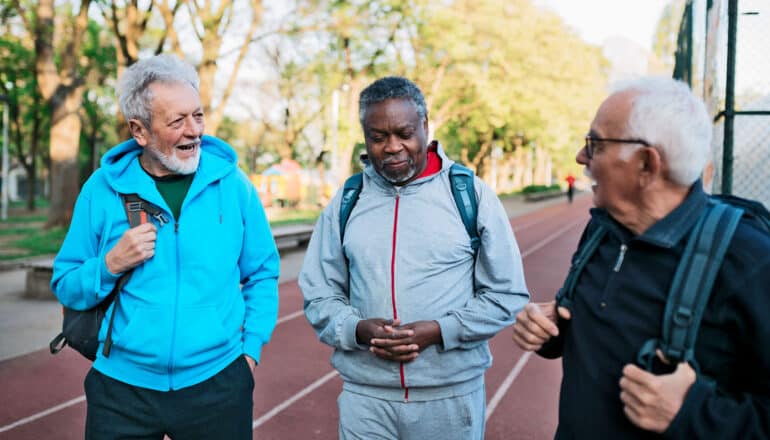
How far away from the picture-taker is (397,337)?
7.89 feet

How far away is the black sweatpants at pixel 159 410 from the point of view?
2428mm

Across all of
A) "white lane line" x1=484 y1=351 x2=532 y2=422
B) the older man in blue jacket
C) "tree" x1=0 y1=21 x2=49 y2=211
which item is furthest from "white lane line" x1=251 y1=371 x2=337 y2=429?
"tree" x1=0 y1=21 x2=49 y2=211

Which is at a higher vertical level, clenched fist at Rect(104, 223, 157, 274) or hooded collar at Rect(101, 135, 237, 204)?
hooded collar at Rect(101, 135, 237, 204)

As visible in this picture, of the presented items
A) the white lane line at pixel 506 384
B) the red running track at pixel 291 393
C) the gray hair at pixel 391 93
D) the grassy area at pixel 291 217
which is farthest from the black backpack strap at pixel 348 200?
the grassy area at pixel 291 217

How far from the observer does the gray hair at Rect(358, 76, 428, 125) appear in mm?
2564

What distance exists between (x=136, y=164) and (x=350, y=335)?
102 cm

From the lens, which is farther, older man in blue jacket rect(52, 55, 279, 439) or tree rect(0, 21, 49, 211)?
tree rect(0, 21, 49, 211)

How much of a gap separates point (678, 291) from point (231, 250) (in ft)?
5.36

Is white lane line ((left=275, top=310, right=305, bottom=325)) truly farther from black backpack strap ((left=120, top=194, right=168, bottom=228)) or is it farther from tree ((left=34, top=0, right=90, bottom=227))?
tree ((left=34, top=0, right=90, bottom=227))

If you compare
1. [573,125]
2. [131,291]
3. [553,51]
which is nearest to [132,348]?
[131,291]

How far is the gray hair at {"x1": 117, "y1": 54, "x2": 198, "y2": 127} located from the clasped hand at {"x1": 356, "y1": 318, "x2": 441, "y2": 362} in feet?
3.61

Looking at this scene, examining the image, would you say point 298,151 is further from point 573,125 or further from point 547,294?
point 547,294

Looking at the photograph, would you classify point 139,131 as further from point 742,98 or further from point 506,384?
point 742,98

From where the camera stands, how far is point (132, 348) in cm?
242
